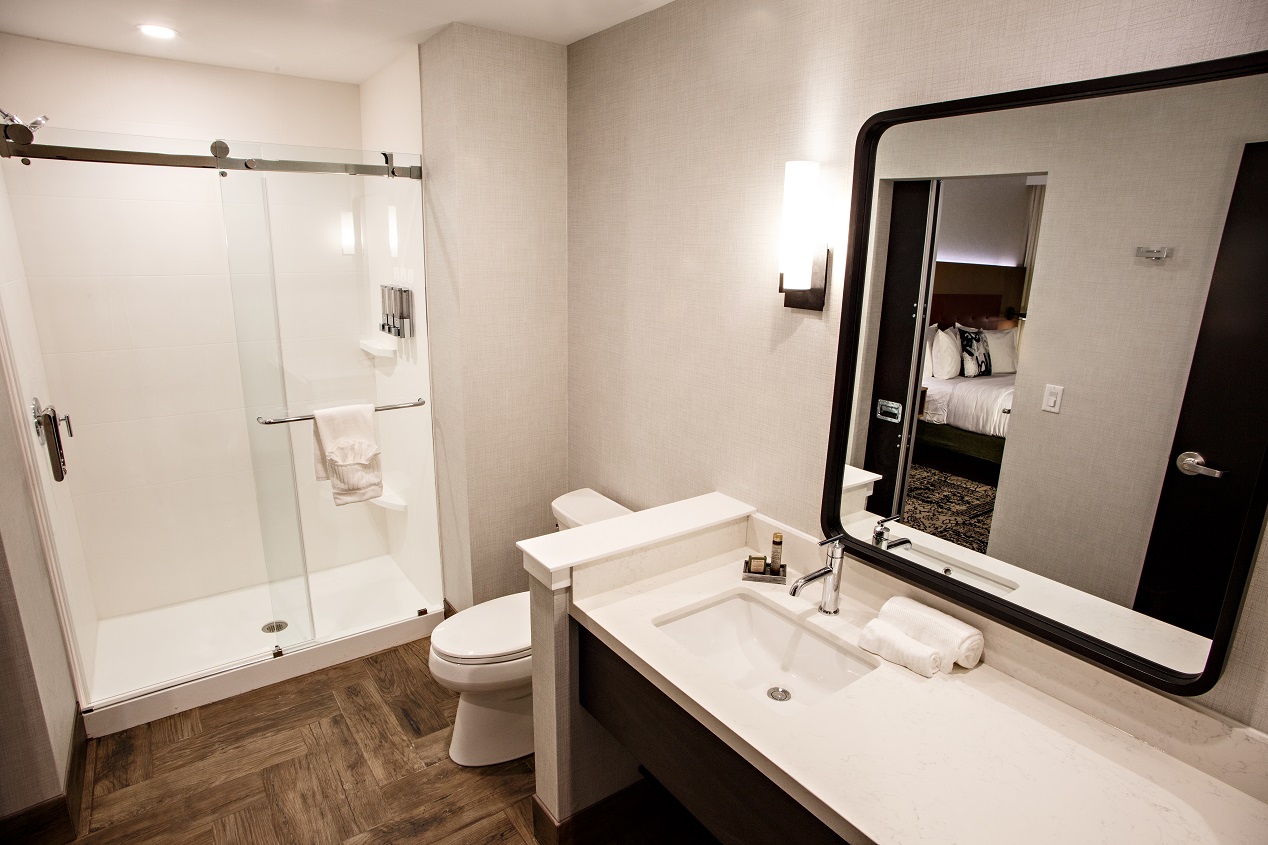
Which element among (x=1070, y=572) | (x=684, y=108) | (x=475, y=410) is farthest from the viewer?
(x=475, y=410)

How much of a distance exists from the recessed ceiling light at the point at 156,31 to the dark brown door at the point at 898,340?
2.48m

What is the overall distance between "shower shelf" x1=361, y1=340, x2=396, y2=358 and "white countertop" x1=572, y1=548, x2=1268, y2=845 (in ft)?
6.08

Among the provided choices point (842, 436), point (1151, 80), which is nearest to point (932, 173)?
point (1151, 80)

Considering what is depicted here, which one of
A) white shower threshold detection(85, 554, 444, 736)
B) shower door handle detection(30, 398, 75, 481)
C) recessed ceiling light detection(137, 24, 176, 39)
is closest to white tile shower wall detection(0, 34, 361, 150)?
recessed ceiling light detection(137, 24, 176, 39)

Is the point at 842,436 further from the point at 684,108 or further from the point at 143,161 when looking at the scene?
the point at 143,161

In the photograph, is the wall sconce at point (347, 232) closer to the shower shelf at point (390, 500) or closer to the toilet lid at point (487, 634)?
the shower shelf at point (390, 500)

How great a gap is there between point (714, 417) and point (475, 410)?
39.4 inches

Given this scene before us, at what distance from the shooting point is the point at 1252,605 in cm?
112

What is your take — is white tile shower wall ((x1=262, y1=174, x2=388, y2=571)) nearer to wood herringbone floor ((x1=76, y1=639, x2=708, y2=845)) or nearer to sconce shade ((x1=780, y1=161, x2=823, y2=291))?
wood herringbone floor ((x1=76, y1=639, x2=708, y2=845))

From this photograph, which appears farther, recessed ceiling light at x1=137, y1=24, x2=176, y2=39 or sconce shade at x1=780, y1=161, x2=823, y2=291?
recessed ceiling light at x1=137, y1=24, x2=176, y2=39

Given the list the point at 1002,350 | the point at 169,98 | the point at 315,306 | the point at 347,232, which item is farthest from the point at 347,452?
the point at 1002,350

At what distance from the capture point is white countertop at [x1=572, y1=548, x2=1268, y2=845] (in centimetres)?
107

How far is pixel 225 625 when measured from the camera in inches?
113

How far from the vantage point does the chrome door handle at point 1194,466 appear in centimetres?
114
